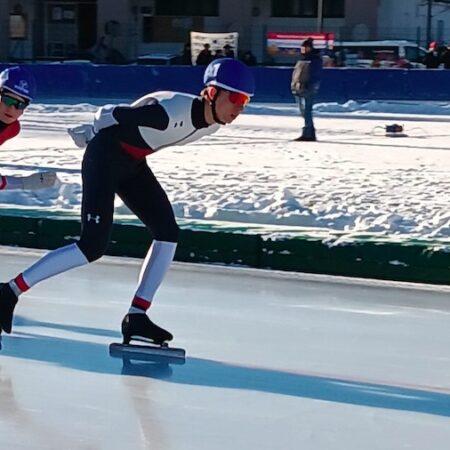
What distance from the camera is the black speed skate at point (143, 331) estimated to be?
192 inches

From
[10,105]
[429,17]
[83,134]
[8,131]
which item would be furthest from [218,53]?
[83,134]

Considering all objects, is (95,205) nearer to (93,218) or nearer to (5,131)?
(93,218)

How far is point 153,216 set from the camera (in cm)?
479

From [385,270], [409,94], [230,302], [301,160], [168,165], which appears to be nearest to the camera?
[230,302]

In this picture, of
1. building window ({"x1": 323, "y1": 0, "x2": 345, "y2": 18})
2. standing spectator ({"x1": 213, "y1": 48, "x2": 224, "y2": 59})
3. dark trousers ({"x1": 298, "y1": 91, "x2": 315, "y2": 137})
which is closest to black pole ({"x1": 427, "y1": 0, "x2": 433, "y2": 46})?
building window ({"x1": 323, "y1": 0, "x2": 345, "y2": 18})

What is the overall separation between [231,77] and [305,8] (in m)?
32.4

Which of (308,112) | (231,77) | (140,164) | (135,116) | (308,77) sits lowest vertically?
(308,112)

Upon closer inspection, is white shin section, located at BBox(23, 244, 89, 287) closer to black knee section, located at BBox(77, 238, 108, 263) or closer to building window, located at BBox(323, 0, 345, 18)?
black knee section, located at BBox(77, 238, 108, 263)

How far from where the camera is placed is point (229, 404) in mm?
4156

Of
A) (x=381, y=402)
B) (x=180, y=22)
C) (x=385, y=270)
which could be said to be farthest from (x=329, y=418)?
(x=180, y=22)

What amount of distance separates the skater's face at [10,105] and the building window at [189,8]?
32.1 meters

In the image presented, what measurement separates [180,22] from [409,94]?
52.8 feet

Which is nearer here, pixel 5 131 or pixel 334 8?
pixel 5 131

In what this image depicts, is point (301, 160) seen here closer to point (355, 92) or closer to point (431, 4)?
point (355, 92)
